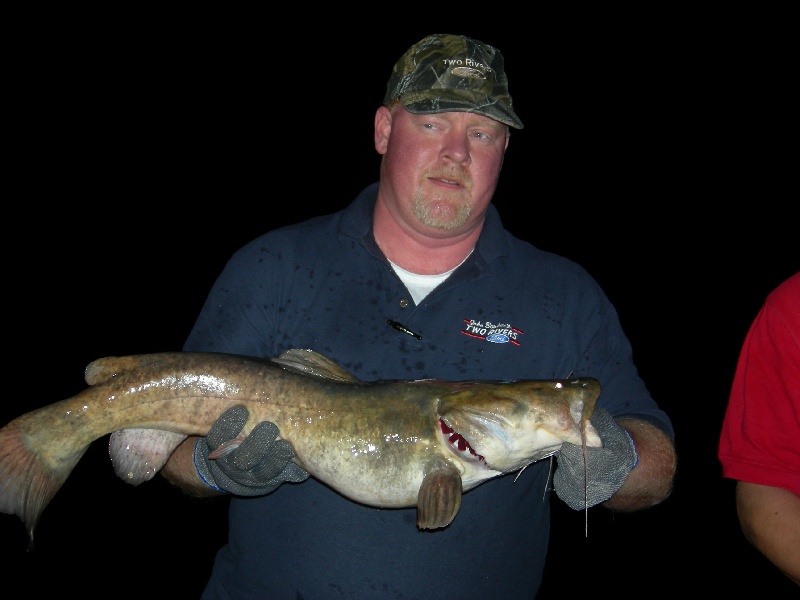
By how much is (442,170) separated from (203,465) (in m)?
1.36

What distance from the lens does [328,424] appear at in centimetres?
191

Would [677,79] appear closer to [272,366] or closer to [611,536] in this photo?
[611,536]

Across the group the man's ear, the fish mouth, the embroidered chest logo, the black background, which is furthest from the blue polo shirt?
the black background

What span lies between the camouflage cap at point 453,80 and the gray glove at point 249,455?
4.45ft

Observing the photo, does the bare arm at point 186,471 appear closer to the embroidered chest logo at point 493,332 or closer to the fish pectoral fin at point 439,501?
the fish pectoral fin at point 439,501

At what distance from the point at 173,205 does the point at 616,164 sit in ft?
40.5

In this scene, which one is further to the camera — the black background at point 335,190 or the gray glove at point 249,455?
the black background at point 335,190

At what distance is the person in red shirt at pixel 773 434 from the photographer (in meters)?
1.68

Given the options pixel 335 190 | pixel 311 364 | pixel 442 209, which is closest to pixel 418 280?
pixel 442 209

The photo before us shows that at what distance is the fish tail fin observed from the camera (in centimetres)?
180

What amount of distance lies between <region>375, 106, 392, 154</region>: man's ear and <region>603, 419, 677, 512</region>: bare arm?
150 centimetres

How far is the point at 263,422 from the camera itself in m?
1.89

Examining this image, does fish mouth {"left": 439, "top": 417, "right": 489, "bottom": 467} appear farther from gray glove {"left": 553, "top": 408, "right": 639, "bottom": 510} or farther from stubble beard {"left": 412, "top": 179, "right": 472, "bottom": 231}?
stubble beard {"left": 412, "top": 179, "right": 472, "bottom": 231}

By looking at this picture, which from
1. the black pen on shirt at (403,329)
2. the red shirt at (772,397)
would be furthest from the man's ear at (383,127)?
the red shirt at (772,397)
